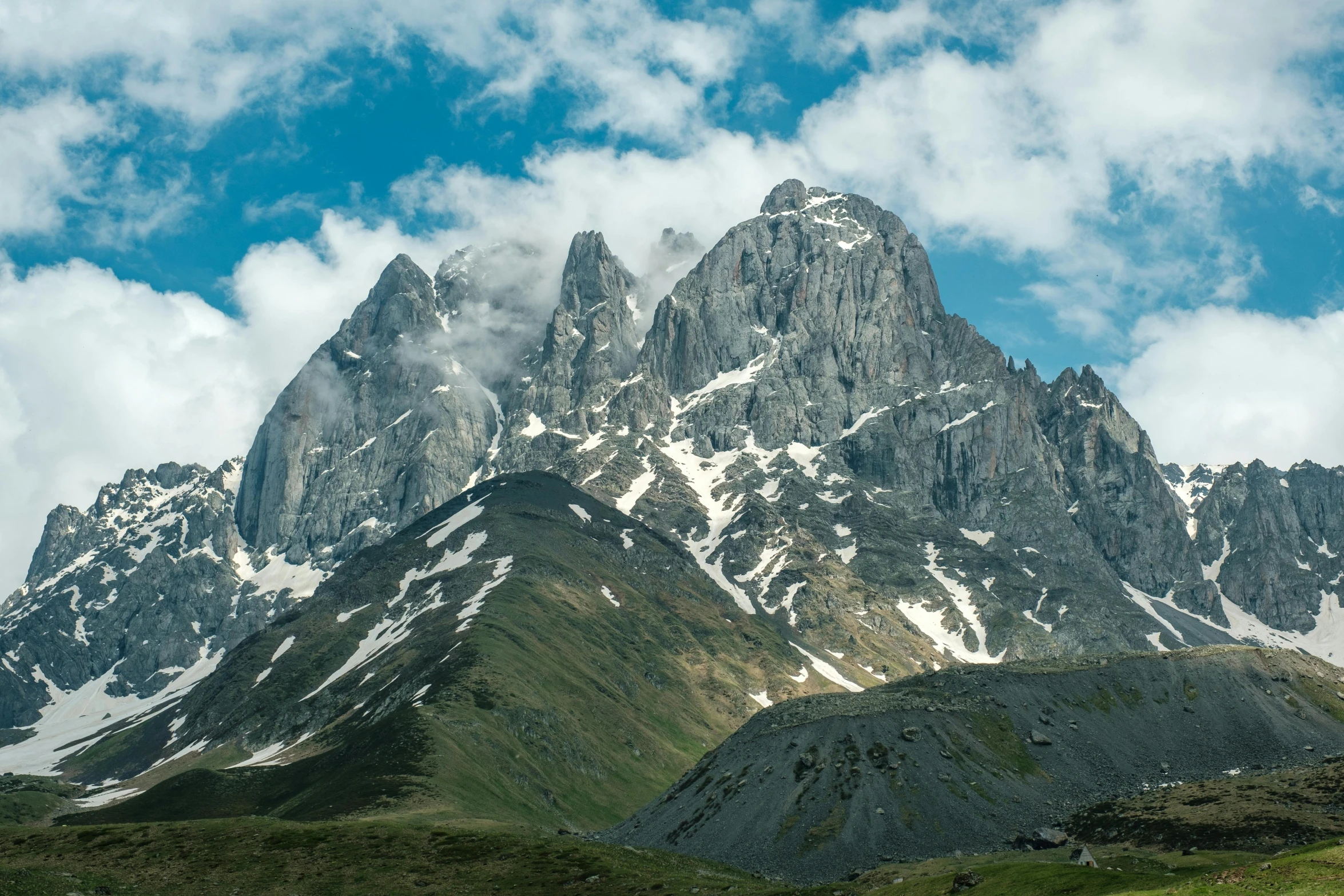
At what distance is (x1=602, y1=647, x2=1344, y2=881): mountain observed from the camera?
140500 mm

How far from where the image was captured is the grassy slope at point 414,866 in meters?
91.3

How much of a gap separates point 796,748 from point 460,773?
63.8 m

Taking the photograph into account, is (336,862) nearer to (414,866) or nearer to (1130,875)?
(414,866)

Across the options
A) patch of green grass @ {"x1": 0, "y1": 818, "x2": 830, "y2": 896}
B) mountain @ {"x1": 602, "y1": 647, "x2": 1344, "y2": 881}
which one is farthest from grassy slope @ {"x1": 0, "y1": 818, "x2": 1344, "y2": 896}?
mountain @ {"x1": 602, "y1": 647, "x2": 1344, "y2": 881}

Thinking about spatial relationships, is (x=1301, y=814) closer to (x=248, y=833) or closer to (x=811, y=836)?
(x=811, y=836)

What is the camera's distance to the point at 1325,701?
187750 millimetres

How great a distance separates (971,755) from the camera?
158 m

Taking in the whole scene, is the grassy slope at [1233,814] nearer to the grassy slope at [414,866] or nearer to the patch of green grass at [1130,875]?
the patch of green grass at [1130,875]

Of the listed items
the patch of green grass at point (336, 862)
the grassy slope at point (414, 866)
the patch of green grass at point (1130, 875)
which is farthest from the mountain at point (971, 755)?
the patch of green grass at point (336, 862)

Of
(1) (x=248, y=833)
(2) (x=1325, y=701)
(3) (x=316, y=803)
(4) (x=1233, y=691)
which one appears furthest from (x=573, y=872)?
(2) (x=1325, y=701)

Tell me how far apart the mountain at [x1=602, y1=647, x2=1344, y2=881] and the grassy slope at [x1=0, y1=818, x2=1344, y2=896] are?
12.8 metres

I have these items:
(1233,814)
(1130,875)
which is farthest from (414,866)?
(1233,814)

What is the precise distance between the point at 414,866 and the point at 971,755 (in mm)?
79730

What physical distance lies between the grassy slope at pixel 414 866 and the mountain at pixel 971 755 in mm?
12762
